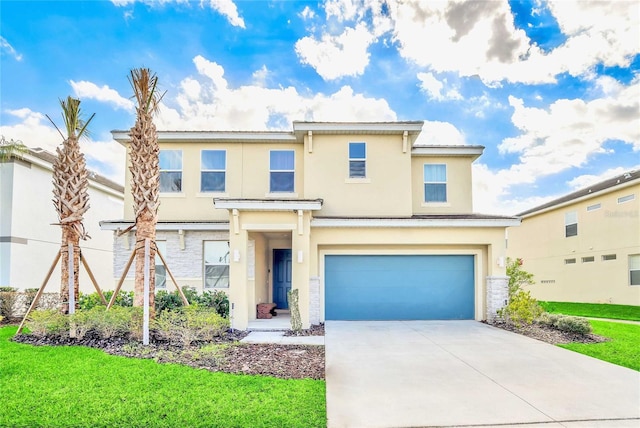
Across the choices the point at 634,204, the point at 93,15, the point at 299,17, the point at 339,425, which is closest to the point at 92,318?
the point at 339,425

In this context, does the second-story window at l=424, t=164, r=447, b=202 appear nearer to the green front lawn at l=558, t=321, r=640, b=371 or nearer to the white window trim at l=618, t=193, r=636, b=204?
the green front lawn at l=558, t=321, r=640, b=371

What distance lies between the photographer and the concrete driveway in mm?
4809

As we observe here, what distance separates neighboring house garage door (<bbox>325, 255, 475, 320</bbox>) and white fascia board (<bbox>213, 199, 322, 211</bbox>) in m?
2.34

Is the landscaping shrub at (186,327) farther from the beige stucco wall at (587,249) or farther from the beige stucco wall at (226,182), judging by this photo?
the beige stucco wall at (587,249)

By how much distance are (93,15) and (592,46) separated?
16.4 m

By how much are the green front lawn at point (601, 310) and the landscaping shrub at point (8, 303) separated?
60.7ft

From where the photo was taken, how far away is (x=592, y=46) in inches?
511

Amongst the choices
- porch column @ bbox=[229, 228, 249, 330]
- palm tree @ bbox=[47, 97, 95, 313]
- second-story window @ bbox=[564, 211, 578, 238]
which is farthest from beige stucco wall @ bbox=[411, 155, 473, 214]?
palm tree @ bbox=[47, 97, 95, 313]

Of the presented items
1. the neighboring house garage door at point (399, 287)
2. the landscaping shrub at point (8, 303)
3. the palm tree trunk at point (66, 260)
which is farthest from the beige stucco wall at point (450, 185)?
the landscaping shrub at point (8, 303)

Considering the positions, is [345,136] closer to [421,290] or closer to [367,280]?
[367,280]

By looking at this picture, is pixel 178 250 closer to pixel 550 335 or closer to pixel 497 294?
pixel 497 294

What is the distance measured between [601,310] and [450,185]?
30.9 feet

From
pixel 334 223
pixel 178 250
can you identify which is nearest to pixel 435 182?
pixel 334 223

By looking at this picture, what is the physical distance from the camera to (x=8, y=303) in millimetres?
12242
